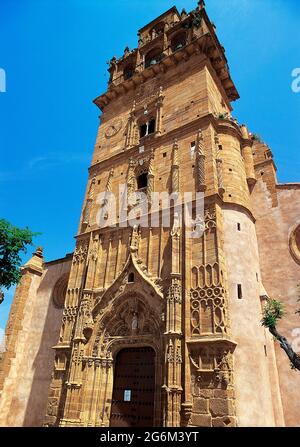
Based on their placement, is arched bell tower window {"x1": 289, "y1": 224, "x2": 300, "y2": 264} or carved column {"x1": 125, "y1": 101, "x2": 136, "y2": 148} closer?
arched bell tower window {"x1": 289, "y1": 224, "x2": 300, "y2": 264}

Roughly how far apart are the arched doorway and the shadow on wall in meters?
5.46

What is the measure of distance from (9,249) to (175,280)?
7.56m

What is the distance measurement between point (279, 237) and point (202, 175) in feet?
15.8

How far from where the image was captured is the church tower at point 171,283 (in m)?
10.3

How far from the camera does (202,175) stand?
46.2 ft

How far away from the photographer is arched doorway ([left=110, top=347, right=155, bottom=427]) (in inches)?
446

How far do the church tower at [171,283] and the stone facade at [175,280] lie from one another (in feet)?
0.19

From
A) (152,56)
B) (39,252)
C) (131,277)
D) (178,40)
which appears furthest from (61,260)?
(178,40)

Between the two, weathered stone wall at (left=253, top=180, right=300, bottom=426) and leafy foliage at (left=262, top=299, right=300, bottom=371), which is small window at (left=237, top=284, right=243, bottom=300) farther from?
weathered stone wall at (left=253, top=180, right=300, bottom=426)

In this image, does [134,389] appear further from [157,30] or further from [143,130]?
[157,30]

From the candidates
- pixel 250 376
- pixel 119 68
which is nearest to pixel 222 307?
pixel 250 376

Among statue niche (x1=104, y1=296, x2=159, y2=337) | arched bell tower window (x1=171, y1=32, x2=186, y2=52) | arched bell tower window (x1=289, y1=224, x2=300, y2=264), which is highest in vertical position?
arched bell tower window (x1=171, y1=32, x2=186, y2=52)

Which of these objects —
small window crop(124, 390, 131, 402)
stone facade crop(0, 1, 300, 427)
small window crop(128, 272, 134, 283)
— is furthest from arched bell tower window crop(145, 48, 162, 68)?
small window crop(124, 390, 131, 402)
